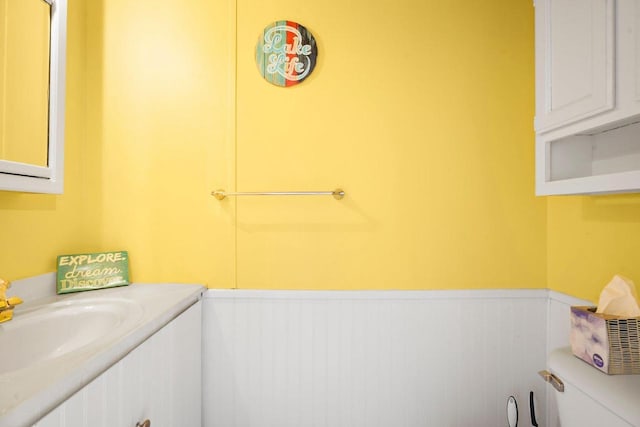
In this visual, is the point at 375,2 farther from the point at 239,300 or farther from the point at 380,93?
the point at 239,300

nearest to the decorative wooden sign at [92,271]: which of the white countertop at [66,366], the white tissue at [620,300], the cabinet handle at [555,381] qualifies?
the white countertop at [66,366]

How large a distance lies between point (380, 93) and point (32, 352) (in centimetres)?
156

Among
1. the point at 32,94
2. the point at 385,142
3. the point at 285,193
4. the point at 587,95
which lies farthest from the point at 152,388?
the point at 587,95

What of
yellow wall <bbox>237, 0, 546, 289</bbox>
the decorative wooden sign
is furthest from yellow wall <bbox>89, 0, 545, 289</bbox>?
the decorative wooden sign

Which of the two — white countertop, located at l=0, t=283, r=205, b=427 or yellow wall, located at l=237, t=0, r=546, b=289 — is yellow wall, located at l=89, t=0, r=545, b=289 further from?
white countertop, located at l=0, t=283, r=205, b=427

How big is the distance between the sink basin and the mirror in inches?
15.8

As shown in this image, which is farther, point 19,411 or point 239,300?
point 239,300

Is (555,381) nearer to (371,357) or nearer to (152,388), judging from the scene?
(371,357)

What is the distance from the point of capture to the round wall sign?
127 centimetres

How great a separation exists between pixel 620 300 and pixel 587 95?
0.63m

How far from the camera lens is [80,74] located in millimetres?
1257

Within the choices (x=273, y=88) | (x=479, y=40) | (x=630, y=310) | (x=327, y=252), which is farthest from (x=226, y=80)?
(x=630, y=310)

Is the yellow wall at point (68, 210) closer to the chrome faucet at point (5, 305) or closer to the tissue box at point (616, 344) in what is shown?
the chrome faucet at point (5, 305)

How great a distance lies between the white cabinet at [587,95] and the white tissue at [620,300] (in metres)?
0.29
